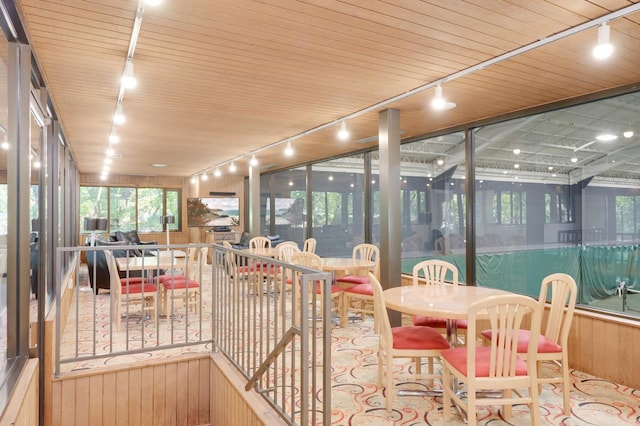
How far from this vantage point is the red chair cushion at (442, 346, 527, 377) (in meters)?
2.62

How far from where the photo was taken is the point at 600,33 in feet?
8.25

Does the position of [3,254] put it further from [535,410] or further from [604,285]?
[604,285]

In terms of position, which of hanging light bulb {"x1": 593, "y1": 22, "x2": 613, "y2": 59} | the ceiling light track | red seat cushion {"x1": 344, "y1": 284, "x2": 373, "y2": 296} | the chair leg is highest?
the ceiling light track

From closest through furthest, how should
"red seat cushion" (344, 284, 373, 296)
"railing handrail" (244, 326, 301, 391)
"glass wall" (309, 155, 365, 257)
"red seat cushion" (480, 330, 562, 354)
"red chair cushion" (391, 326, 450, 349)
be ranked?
"railing handrail" (244, 326, 301, 391), "red seat cushion" (480, 330, 562, 354), "red chair cushion" (391, 326, 450, 349), "red seat cushion" (344, 284, 373, 296), "glass wall" (309, 155, 365, 257)

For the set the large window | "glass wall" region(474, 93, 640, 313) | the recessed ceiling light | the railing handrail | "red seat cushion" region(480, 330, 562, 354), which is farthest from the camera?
the large window

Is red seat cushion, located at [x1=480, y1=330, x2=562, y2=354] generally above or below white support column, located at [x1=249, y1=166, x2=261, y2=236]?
below

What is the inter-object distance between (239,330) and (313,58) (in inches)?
88.7

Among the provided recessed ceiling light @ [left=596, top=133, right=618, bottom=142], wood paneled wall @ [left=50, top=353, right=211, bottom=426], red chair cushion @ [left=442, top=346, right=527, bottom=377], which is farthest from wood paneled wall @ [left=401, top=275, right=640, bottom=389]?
wood paneled wall @ [left=50, top=353, right=211, bottom=426]

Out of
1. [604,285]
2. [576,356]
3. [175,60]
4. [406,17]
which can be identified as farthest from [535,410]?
[175,60]

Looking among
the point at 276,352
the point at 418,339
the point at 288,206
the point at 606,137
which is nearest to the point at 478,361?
the point at 418,339

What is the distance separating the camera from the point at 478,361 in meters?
2.71

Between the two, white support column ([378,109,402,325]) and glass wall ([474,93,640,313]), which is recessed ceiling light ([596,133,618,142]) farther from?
white support column ([378,109,402,325])

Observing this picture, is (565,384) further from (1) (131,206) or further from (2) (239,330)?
(1) (131,206)

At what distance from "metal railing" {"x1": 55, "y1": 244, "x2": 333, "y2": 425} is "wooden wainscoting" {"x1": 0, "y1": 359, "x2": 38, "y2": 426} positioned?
Result: 0.60 metres
